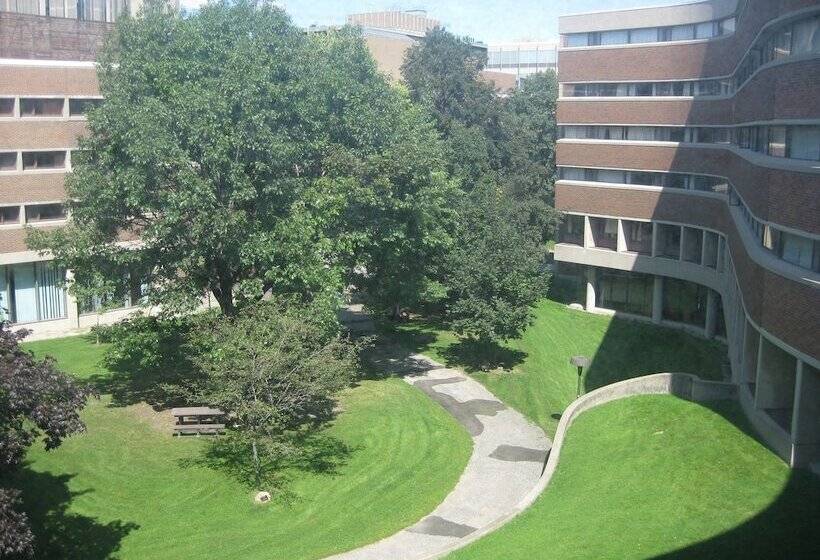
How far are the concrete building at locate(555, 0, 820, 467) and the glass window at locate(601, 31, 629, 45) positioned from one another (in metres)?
0.06

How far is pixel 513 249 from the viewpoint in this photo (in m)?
36.0

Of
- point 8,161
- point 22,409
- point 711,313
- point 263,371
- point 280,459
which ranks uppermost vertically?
point 8,161

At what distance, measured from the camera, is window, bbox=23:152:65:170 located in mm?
40269

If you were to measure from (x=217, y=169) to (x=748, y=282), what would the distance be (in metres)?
16.1

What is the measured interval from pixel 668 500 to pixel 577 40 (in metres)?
37.2

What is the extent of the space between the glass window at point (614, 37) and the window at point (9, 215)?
31845 mm

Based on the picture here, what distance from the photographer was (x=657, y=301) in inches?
1907

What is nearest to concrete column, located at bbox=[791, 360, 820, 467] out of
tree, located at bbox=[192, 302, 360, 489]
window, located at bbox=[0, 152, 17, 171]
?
tree, located at bbox=[192, 302, 360, 489]

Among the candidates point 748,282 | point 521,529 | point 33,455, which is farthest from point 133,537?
point 748,282

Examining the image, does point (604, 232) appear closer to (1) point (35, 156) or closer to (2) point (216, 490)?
(1) point (35, 156)

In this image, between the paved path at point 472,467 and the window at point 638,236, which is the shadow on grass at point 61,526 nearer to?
the paved path at point 472,467

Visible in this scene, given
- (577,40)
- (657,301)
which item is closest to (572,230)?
(657,301)

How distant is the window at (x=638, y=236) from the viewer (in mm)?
48656

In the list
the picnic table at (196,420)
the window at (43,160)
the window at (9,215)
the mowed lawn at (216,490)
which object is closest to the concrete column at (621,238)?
the mowed lawn at (216,490)
